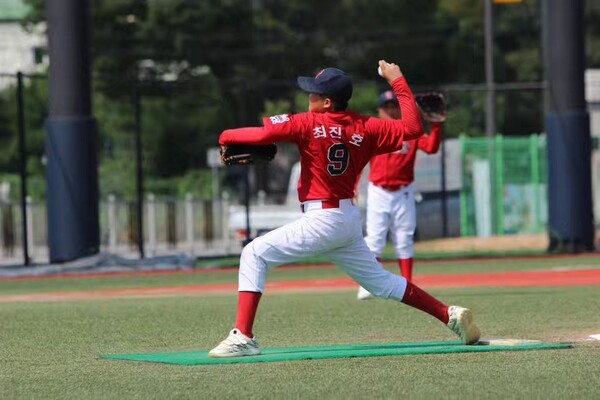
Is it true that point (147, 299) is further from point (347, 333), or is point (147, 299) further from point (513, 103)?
point (513, 103)

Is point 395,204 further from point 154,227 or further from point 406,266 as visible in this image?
point 154,227

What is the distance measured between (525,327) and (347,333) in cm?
144

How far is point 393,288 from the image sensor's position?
9648 mm

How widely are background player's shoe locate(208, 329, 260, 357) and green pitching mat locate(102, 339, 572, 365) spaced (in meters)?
0.07

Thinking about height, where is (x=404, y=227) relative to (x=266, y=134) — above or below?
below

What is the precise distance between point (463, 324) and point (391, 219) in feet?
16.4

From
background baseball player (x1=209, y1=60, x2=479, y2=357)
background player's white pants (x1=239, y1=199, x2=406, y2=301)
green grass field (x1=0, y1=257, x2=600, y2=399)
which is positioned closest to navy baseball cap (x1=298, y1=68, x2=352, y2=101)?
background baseball player (x1=209, y1=60, x2=479, y2=357)

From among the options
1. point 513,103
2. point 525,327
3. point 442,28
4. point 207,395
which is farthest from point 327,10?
point 207,395

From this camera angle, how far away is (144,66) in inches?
1837

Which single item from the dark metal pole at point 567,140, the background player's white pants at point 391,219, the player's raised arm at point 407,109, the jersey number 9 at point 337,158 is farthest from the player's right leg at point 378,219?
the dark metal pole at point 567,140

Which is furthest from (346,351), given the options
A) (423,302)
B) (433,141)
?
(433,141)

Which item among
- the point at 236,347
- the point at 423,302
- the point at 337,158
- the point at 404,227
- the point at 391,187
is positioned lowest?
the point at 236,347

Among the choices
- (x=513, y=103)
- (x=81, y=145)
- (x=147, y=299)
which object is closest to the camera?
(x=147, y=299)

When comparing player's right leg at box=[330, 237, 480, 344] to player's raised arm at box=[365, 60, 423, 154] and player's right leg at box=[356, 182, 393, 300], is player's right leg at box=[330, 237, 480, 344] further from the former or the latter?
player's right leg at box=[356, 182, 393, 300]
